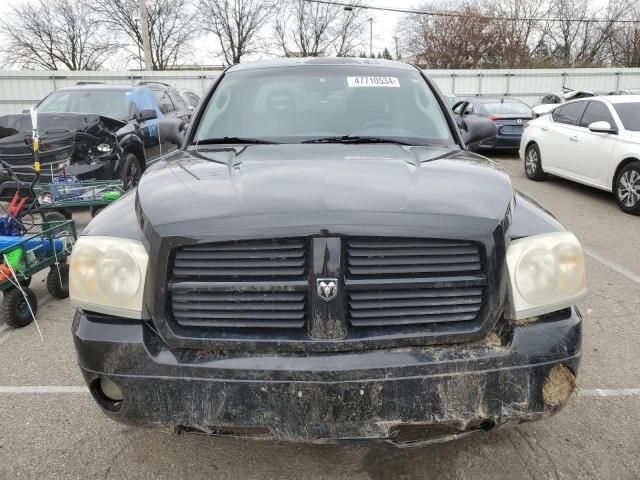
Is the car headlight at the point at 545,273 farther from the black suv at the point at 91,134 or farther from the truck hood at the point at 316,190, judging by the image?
the black suv at the point at 91,134

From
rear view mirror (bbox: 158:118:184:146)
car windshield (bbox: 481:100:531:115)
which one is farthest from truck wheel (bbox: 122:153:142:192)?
car windshield (bbox: 481:100:531:115)

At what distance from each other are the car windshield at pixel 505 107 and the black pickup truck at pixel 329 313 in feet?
42.1

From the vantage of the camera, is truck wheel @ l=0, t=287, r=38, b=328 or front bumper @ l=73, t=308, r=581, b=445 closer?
front bumper @ l=73, t=308, r=581, b=445

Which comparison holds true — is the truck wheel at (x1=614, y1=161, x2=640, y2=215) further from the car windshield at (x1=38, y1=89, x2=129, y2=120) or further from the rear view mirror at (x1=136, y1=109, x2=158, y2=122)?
the car windshield at (x1=38, y1=89, x2=129, y2=120)

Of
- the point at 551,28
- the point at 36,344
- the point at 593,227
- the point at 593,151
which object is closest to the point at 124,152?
the point at 36,344

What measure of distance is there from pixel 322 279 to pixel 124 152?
656cm

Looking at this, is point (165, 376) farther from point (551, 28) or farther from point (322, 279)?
point (551, 28)

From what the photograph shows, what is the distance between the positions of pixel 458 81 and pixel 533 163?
51.1 feet

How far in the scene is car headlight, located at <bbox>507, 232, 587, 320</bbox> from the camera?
1.98 metres

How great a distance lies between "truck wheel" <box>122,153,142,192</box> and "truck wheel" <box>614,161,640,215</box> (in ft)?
23.1

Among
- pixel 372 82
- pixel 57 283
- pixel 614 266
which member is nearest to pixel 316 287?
pixel 372 82

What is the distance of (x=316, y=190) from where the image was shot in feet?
6.67

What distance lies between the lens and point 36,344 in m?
3.80

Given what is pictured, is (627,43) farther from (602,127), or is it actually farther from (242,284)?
(242,284)
